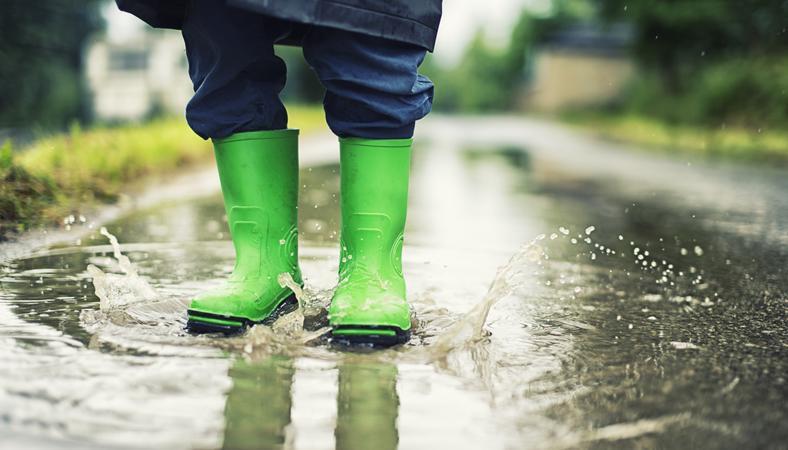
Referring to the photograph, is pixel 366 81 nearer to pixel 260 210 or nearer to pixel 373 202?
pixel 373 202

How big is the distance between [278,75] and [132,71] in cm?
4365

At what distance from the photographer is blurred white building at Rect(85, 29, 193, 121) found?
42688 mm

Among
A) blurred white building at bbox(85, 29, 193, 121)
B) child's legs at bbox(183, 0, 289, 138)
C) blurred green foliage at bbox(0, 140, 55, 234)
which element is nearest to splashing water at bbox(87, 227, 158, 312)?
child's legs at bbox(183, 0, 289, 138)

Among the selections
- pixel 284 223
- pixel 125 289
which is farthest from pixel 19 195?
pixel 284 223

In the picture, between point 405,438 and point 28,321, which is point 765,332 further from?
point 28,321

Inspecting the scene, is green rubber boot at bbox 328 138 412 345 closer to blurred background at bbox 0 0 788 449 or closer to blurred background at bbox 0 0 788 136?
blurred background at bbox 0 0 788 449

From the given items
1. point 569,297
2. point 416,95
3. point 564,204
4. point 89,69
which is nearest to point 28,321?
point 416,95

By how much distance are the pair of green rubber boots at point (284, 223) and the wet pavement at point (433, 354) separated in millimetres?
94

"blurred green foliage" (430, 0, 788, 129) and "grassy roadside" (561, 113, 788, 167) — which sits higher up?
"blurred green foliage" (430, 0, 788, 129)

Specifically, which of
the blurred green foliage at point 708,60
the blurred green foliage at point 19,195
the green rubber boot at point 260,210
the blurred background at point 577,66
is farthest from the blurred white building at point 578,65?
the green rubber boot at point 260,210

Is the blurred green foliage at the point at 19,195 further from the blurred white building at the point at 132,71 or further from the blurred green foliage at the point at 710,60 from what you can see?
the blurred white building at the point at 132,71

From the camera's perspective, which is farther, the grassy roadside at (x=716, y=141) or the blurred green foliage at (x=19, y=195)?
the grassy roadside at (x=716, y=141)

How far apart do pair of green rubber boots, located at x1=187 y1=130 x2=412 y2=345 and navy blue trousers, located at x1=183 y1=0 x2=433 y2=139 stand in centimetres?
5

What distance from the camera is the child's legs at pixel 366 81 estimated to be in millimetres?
2127
